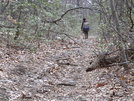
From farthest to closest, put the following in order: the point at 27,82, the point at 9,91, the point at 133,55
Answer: the point at 133,55
the point at 27,82
the point at 9,91

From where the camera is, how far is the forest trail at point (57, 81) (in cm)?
536

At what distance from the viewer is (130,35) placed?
6340 millimetres

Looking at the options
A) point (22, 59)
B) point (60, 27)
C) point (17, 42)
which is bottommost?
point (22, 59)

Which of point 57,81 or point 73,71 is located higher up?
point 73,71

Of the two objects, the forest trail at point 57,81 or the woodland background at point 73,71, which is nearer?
the forest trail at point 57,81

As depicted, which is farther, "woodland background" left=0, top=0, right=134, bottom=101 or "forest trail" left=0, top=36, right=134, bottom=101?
"woodland background" left=0, top=0, right=134, bottom=101

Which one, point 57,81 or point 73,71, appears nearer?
point 57,81

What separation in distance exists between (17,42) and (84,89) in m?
6.59

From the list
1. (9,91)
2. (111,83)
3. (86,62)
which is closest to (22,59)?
(86,62)

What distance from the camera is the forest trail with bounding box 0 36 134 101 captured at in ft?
17.6

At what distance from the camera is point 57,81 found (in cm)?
723

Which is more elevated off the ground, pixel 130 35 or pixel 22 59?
pixel 130 35

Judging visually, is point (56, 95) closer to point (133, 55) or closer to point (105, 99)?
point (105, 99)

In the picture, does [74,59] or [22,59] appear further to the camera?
[74,59]
